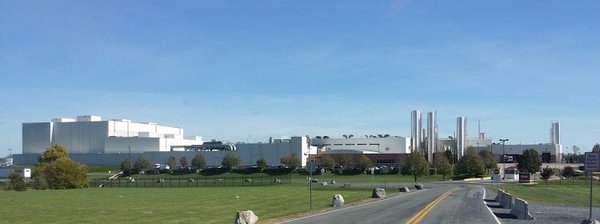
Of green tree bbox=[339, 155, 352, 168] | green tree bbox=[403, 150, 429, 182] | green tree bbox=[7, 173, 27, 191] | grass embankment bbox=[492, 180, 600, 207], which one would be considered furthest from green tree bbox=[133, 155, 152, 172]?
grass embankment bbox=[492, 180, 600, 207]

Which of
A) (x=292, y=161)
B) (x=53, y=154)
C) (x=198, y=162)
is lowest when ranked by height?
(x=198, y=162)

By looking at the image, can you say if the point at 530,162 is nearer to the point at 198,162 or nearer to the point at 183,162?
the point at 198,162

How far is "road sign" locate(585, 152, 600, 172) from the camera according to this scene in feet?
83.4

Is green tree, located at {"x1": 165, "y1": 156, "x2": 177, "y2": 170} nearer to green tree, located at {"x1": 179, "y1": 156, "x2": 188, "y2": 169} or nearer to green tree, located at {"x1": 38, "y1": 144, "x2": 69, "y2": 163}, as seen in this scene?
green tree, located at {"x1": 179, "y1": 156, "x2": 188, "y2": 169}

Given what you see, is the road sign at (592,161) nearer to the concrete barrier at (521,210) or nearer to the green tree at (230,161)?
the concrete barrier at (521,210)

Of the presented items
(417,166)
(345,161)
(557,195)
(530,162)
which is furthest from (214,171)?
(557,195)

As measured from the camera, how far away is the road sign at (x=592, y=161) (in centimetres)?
2541

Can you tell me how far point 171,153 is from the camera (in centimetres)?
19100

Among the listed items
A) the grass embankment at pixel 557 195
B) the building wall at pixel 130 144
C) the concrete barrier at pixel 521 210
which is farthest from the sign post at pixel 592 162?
the building wall at pixel 130 144

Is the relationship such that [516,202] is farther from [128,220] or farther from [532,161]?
[532,161]

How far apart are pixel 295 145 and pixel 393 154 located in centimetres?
2748

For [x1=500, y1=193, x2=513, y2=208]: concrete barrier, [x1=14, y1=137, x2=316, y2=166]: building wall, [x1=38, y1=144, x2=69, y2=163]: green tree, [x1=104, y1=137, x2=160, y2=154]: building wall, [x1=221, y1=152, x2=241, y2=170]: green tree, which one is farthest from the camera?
[x1=104, y1=137, x2=160, y2=154]: building wall

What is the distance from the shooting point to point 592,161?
84.1 ft

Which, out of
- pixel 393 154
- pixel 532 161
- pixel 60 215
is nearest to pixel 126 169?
pixel 393 154
